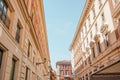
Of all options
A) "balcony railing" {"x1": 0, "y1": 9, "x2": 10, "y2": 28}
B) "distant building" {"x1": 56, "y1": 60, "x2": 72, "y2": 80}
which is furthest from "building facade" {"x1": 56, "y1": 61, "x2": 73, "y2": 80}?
"balcony railing" {"x1": 0, "y1": 9, "x2": 10, "y2": 28}

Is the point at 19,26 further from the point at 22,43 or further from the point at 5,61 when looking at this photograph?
the point at 5,61

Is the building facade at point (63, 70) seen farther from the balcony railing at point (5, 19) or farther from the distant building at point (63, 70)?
the balcony railing at point (5, 19)

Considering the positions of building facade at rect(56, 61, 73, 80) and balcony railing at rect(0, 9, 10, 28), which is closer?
balcony railing at rect(0, 9, 10, 28)

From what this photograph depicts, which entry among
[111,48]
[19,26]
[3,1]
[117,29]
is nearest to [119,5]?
[117,29]

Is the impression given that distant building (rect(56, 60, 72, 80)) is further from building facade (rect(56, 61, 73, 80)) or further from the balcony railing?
the balcony railing

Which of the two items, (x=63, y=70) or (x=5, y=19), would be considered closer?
(x=5, y=19)

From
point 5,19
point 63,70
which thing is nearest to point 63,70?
point 63,70

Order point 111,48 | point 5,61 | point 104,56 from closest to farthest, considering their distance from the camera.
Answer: point 5,61 < point 111,48 < point 104,56

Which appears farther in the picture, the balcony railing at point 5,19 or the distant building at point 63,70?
the distant building at point 63,70

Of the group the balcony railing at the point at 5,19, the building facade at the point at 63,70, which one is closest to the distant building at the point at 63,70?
the building facade at the point at 63,70

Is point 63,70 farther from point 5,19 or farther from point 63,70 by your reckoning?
point 5,19

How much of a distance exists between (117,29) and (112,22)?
52.8 inches

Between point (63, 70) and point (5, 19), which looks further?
point (63, 70)

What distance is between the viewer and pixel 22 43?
8.46 m
